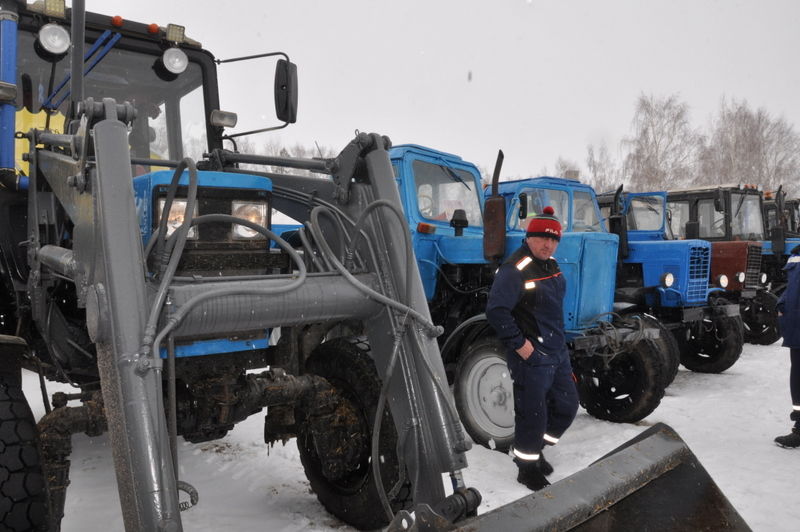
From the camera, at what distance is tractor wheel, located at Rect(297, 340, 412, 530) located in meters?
2.64

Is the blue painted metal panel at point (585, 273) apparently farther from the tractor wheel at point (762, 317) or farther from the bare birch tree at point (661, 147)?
the bare birch tree at point (661, 147)

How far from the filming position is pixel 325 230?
8.98 feet

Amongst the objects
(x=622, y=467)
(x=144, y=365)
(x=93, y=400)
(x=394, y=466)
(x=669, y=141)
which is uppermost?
(x=669, y=141)

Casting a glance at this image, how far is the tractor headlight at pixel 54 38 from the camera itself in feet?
9.37

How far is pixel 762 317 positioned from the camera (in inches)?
344

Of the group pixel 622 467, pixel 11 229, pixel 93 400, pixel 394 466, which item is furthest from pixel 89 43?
pixel 622 467

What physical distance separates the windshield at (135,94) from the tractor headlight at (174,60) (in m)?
0.11

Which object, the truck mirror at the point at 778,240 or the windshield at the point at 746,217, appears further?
the windshield at the point at 746,217

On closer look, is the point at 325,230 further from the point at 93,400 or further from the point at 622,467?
the point at 622,467

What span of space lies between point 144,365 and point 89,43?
7.79 ft

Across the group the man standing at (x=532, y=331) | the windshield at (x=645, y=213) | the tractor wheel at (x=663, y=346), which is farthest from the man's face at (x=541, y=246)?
the windshield at (x=645, y=213)

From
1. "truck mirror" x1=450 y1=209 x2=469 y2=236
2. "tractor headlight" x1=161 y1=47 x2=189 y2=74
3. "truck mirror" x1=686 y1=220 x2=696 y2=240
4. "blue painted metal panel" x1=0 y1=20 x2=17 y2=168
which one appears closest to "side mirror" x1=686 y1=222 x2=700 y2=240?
"truck mirror" x1=686 y1=220 x2=696 y2=240

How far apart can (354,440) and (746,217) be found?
9484 mm

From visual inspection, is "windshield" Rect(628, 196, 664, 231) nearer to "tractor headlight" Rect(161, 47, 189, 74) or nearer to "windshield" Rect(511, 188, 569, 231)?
"windshield" Rect(511, 188, 569, 231)
